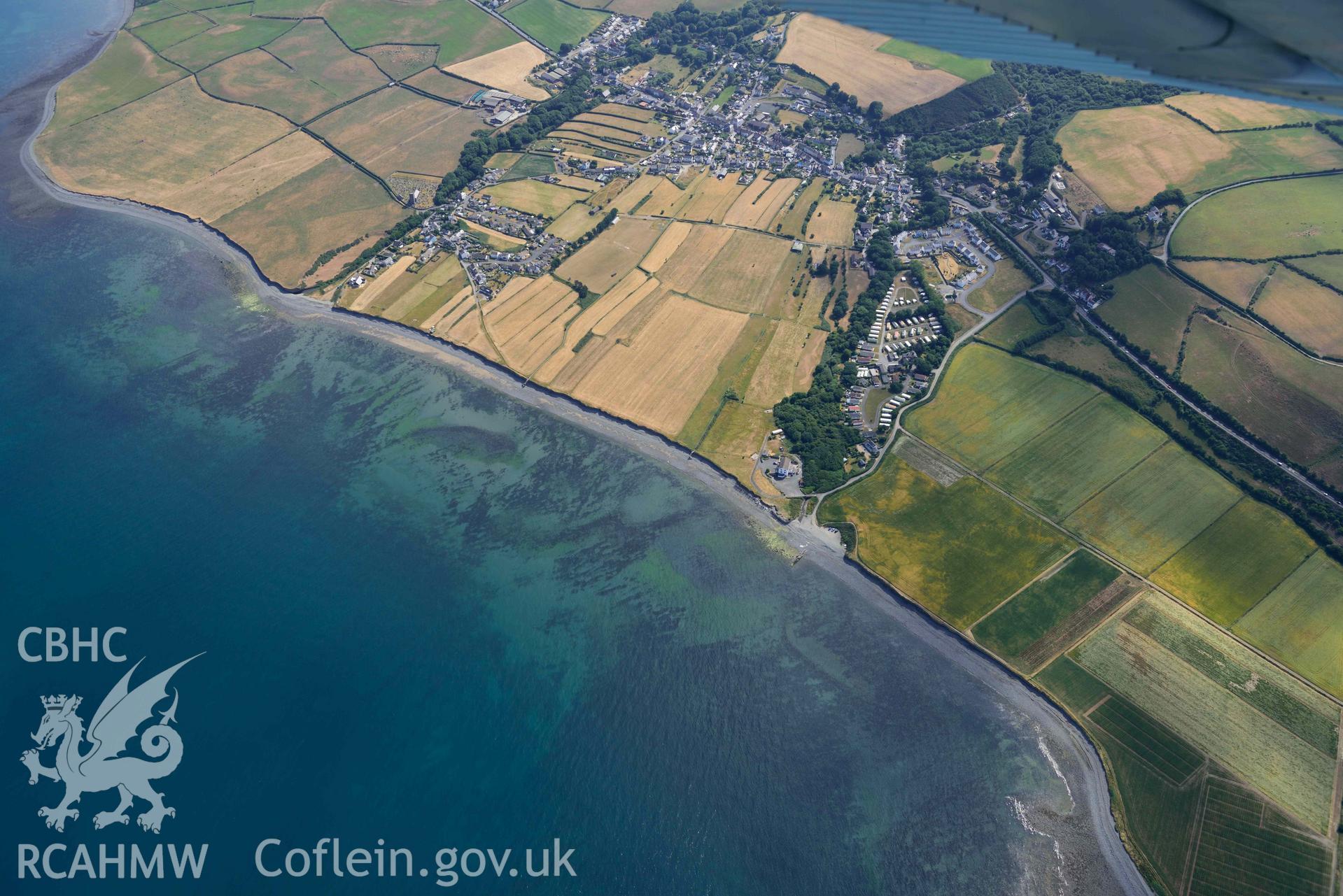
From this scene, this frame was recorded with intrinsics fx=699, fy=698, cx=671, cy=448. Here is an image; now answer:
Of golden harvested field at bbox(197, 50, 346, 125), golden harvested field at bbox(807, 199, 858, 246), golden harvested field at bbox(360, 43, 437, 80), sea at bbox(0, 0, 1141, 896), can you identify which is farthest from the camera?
golden harvested field at bbox(360, 43, 437, 80)

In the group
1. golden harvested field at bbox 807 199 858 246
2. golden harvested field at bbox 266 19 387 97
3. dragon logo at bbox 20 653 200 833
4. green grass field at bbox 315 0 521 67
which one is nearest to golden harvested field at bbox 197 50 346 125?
golden harvested field at bbox 266 19 387 97

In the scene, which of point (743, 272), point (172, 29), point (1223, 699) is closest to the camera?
point (1223, 699)

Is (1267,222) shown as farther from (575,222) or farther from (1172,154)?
(575,222)

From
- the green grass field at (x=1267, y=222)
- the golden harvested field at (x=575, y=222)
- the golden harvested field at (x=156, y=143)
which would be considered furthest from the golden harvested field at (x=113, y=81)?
the green grass field at (x=1267, y=222)

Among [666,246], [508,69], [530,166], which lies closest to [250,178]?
[530,166]

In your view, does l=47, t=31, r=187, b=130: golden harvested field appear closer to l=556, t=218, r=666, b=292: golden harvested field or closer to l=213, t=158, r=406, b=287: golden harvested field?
l=213, t=158, r=406, b=287: golden harvested field

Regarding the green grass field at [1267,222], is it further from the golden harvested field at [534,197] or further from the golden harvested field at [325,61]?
the golden harvested field at [325,61]

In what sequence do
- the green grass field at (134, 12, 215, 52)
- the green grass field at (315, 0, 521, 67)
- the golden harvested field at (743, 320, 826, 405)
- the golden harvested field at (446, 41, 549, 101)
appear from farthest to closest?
the green grass field at (315, 0, 521, 67), the green grass field at (134, 12, 215, 52), the golden harvested field at (446, 41, 549, 101), the golden harvested field at (743, 320, 826, 405)
